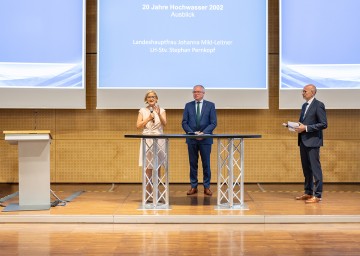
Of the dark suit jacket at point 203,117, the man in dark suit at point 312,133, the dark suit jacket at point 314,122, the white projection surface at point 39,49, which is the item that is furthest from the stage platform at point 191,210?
the white projection surface at point 39,49

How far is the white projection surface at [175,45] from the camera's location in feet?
26.2

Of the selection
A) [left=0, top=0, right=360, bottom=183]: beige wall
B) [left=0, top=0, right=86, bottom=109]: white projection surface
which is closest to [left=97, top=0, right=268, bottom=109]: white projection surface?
[left=0, top=0, right=86, bottom=109]: white projection surface

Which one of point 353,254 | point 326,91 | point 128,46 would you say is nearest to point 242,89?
point 326,91

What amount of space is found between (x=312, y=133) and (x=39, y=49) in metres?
4.07

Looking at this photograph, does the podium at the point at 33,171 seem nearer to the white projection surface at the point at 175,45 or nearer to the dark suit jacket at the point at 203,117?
the dark suit jacket at the point at 203,117

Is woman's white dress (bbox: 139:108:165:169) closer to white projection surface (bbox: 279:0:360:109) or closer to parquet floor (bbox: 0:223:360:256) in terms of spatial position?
parquet floor (bbox: 0:223:360:256)

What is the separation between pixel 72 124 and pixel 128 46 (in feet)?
4.95

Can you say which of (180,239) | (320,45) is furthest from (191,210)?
(320,45)

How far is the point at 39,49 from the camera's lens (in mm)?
7922

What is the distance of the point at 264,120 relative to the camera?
844cm

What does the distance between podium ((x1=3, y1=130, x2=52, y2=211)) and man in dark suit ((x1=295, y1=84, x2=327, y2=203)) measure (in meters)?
2.86

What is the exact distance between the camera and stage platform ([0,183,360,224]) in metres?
5.58

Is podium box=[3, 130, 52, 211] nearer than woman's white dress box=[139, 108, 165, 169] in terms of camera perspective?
Yes

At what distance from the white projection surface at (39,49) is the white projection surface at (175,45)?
363 mm
